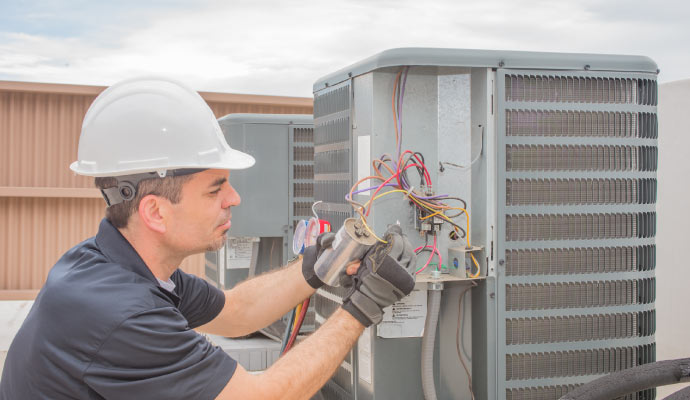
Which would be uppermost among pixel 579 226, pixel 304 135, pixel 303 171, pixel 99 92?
pixel 99 92

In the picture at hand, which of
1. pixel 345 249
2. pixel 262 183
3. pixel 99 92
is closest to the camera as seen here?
pixel 345 249

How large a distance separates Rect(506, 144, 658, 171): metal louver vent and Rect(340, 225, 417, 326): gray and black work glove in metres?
0.57

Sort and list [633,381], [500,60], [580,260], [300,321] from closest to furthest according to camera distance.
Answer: [633,381] → [500,60] → [580,260] → [300,321]

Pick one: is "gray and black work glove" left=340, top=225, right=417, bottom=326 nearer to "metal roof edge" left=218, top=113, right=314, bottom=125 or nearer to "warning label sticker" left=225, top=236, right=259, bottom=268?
"metal roof edge" left=218, top=113, right=314, bottom=125

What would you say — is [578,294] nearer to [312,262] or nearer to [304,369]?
[312,262]

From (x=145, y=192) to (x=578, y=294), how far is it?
1.59 meters

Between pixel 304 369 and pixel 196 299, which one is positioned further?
pixel 196 299

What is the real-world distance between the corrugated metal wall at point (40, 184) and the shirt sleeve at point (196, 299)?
638cm

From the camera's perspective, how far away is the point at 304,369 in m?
1.75

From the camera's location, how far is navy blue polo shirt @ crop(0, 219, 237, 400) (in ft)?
4.83

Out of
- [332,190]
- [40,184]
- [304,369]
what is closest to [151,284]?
[304,369]

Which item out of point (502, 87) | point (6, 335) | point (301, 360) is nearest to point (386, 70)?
point (502, 87)

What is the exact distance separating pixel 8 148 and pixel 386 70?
7.38m

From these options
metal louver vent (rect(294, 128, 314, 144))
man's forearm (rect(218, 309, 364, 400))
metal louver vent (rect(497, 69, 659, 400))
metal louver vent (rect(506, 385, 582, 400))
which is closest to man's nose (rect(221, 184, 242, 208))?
man's forearm (rect(218, 309, 364, 400))
